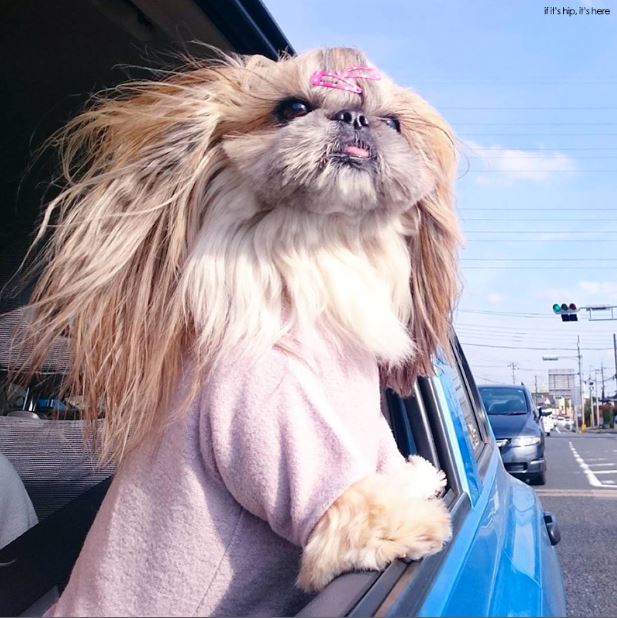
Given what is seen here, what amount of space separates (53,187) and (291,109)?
1.02 meters

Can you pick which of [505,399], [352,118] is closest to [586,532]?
[505,399]

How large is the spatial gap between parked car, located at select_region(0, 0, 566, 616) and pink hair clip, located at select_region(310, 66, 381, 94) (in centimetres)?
40

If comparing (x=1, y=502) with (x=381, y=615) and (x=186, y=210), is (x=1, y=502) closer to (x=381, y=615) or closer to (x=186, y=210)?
(x=186, y=210)

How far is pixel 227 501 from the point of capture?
1.14m

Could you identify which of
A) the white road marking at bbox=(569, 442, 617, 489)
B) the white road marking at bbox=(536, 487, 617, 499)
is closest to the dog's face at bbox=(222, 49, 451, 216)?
the white road marking at bbox=(536, 487, 617, 499)

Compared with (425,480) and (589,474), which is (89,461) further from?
(589,474)

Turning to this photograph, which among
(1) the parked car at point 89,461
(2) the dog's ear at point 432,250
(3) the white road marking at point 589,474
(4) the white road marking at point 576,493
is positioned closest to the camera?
(2) the dog's ear at point 432,250

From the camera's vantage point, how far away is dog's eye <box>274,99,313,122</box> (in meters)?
1.34

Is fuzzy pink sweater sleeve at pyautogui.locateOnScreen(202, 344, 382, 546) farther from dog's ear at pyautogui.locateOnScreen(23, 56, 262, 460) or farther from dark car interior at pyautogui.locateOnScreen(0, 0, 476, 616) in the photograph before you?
dark car interior at pyautogui.locateOnScreen(0, 0, 476, 616)

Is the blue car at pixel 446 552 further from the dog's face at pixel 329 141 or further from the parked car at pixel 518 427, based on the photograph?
the parked car at pixel 518 427

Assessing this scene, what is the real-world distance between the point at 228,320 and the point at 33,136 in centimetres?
140

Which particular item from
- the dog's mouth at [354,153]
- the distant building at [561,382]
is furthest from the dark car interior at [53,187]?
the distant building at [561,382]

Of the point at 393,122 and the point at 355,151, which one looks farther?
the point at 393,122

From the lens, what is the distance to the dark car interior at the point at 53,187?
1.84 meters
